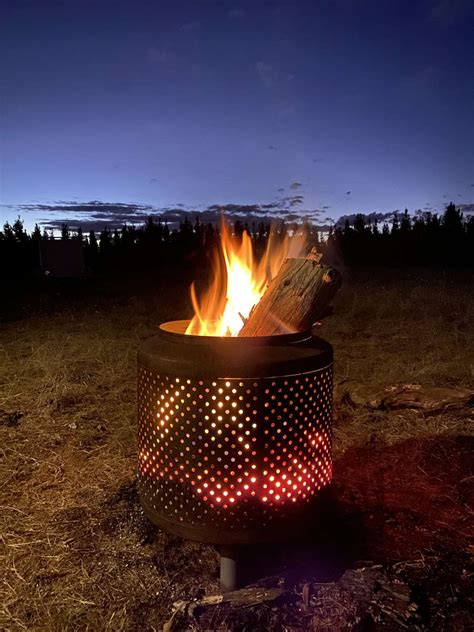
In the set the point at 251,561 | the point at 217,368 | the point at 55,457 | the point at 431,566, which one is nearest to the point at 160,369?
the point at 217,368

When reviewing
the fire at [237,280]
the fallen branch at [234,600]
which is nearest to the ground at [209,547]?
the fallen branch at [234,600]

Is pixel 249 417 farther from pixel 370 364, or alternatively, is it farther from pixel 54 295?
pixel 54 295

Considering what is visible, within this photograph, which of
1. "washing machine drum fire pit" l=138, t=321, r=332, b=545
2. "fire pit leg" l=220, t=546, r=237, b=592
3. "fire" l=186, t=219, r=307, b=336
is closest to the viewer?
"washing machine drum fire pit" l=138, t=321, r=332, b=545

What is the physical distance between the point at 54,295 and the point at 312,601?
48.6ft

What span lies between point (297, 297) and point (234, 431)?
2.32ft

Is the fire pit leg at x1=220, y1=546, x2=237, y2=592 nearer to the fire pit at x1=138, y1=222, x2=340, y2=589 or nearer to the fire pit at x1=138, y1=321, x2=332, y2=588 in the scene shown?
the fire pit at x1=138, y1=222, x2=340, y2=589

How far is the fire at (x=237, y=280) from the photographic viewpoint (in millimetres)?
2688

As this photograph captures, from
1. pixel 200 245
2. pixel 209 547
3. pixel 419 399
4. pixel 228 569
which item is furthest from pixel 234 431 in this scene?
pixel 200 245

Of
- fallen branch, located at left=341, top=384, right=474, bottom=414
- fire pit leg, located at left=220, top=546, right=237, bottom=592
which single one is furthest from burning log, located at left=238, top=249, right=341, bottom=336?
fallen branch, located at left=341, top=384, right=474, bottom=414

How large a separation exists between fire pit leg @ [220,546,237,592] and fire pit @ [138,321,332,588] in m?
0.13

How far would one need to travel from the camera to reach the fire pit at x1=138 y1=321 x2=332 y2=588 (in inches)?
79.9

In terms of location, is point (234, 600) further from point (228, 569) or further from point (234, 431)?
point (234, 431)

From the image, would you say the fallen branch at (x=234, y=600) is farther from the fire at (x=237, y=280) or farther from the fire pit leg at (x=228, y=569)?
the fire at (x=237, y=280)

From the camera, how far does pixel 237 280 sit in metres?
2.73
